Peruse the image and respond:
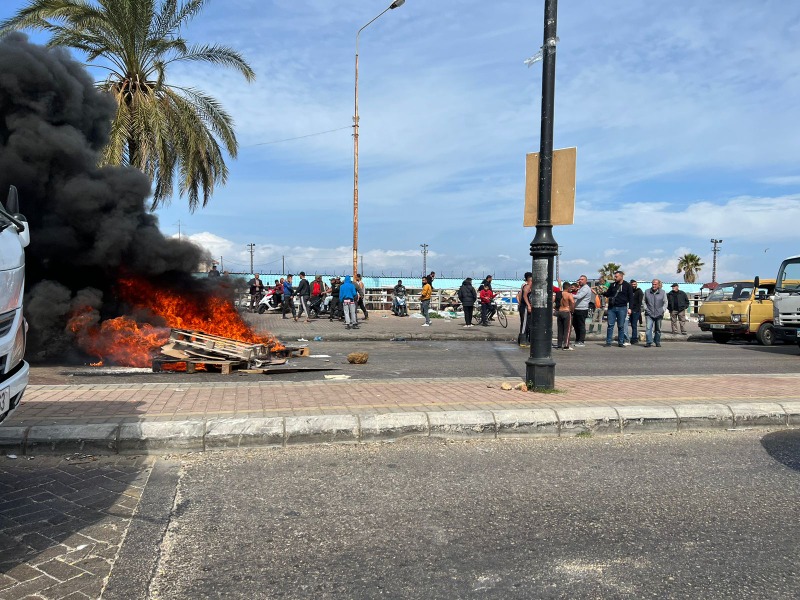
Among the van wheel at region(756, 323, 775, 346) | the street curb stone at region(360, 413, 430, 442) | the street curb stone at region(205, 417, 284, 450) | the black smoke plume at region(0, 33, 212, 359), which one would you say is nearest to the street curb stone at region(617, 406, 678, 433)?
the street curb stone at region(360, 413, 430, 442)

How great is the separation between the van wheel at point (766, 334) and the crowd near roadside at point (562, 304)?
2554mm

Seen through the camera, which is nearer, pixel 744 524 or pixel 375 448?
pixel 744 524

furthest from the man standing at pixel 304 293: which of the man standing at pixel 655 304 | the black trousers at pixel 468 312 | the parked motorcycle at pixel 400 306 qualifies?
the man standing at pixel 655 304

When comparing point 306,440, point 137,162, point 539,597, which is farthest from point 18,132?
point 539,597

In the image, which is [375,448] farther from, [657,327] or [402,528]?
[657,327]

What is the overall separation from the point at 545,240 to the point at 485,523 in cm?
397

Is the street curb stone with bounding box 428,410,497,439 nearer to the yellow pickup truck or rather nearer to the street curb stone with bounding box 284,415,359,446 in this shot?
the street curb stone with bounding box 284,415,359,446

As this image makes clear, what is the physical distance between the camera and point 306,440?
5203 mm

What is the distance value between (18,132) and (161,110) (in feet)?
22.0

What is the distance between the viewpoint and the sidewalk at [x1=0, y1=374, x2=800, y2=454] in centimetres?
496

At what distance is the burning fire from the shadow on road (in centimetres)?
763

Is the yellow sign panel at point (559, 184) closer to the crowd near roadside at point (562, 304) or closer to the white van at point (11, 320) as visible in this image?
the crowd near roadside at point (562, 304)

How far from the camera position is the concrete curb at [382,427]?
4863 mm

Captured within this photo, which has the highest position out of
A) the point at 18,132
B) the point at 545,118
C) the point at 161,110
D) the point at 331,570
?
the point at 161,110
